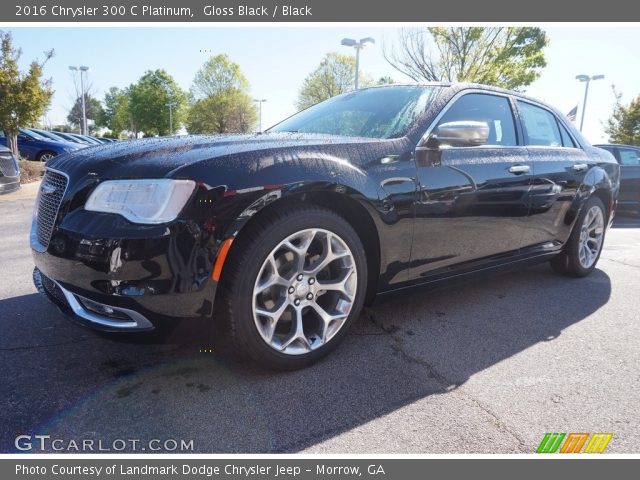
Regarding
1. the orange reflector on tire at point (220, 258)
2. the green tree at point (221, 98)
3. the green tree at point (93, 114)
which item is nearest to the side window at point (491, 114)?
the orange reflector on tire at point (220, 258)

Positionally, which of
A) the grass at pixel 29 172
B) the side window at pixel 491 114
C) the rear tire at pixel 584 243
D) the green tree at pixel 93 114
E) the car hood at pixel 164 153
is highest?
the green tree at pixel 93 114

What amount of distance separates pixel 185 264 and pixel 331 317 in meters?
0.83

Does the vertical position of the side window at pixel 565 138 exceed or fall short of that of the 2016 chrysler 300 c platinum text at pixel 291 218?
it exceeds it

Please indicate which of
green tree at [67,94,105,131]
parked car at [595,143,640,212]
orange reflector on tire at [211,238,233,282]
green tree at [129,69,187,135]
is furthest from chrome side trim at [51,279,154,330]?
green tree at [67,94,105,131]

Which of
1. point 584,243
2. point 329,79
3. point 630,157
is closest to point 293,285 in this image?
point 584,243

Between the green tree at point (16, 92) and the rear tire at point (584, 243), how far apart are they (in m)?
12.6

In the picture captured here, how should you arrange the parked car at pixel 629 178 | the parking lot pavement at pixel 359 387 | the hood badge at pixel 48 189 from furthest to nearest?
the parked car at pixel 629 178
the hood badge at pixel 48 189
the parking lot pavement at pixel 359 387

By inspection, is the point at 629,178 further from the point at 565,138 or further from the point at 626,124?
the point at 626,124

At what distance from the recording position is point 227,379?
2168 millimetres

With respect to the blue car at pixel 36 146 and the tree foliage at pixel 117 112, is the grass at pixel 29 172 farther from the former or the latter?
the tree foliage at pixel 117 112

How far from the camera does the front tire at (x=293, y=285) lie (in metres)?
2.00

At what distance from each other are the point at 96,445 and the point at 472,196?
2338 mm

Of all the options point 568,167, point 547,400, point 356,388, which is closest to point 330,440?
point 356,388
